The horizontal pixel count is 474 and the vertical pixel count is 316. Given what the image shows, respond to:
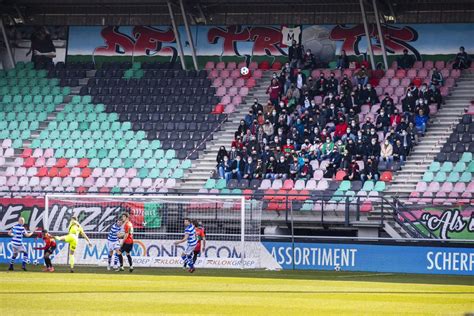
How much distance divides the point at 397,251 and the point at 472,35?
13.8 m

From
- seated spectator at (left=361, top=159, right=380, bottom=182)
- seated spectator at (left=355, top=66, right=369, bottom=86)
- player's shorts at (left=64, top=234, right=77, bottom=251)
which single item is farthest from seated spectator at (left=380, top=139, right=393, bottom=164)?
player's shorts at (left=64, top=234, right=77, bottom=251)

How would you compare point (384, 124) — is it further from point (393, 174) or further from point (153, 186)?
point (153, 186)

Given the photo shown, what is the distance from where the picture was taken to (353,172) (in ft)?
139

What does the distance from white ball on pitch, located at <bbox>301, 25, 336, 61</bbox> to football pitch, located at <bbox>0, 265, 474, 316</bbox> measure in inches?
632

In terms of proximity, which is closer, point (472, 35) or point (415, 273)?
point (415, 273)

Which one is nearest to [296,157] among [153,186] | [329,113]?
[329,113]

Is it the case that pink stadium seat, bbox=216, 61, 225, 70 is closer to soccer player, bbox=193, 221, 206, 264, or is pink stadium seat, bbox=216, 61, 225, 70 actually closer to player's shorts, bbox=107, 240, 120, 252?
soccer player, bbox=193, 221, 206, 264

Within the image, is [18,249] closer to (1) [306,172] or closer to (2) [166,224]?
(2) [166,224]

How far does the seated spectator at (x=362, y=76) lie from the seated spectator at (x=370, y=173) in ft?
17.2

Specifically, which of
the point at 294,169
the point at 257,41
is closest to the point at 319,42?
the point at 257,41

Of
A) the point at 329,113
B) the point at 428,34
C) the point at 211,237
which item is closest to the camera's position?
the point at 211,237

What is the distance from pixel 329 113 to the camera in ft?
149

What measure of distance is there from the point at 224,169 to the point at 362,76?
664cm

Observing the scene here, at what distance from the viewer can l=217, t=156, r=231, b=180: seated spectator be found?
4456cm
